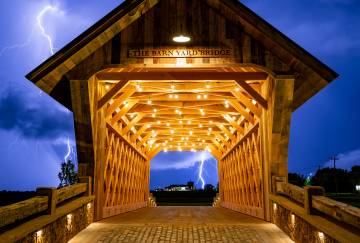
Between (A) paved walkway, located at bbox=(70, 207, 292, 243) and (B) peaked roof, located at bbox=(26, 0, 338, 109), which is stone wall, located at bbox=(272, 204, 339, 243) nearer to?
(A) paved walkway, located at bbox=(70, 207, 292, 243)

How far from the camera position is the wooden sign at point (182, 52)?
10641mm

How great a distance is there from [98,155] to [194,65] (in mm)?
3658

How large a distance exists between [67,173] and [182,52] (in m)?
69.4

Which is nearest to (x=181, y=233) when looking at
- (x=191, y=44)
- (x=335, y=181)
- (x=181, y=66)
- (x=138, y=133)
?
(x=181, y=66)

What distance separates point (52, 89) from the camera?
36.0ft

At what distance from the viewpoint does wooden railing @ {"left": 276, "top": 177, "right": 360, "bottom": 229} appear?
219 inches

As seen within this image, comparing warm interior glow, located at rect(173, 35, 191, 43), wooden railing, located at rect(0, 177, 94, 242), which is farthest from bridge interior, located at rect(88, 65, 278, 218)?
wooden railing, located at rect(0, 177, 94, 242)

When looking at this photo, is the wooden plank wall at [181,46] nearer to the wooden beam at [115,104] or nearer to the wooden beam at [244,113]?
the wooden beam at [115,104]

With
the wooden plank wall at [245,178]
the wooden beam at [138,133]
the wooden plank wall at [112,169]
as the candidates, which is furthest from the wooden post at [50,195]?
the wooden beam at [138,133]

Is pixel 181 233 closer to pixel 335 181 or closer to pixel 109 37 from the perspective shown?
pixel 109 37

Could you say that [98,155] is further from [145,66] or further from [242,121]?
[242,121]

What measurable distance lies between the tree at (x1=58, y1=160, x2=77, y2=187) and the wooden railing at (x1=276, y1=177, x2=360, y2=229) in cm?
6970

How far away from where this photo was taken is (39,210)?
7.07 m

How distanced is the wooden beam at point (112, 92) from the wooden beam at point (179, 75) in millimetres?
255
